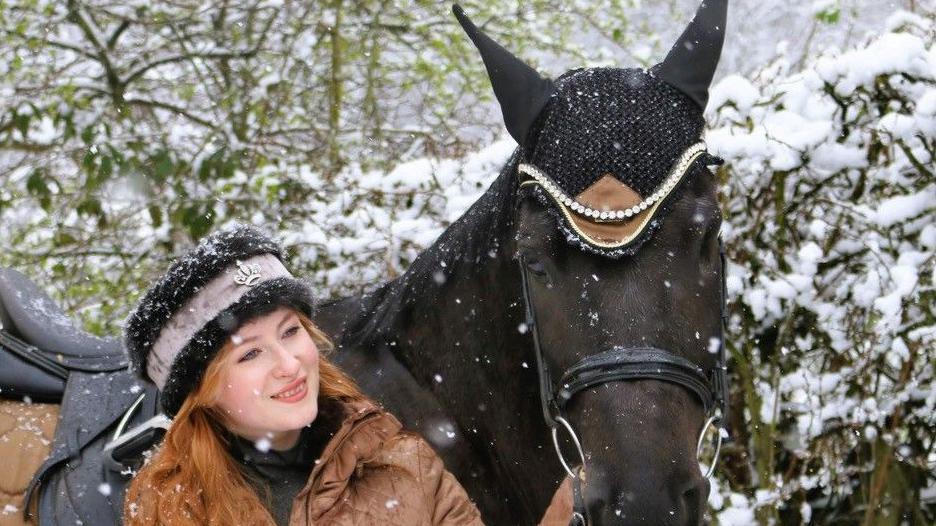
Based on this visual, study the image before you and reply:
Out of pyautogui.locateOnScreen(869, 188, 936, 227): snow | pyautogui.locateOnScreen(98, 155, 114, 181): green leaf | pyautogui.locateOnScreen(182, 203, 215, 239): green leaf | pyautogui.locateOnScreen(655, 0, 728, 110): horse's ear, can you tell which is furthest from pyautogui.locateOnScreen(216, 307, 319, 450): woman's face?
pyautogui.locateOnScreen(98, 155, 114, 181): green leaf

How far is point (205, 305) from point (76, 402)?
625mm

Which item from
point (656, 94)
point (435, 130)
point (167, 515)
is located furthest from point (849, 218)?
point (435, 130)

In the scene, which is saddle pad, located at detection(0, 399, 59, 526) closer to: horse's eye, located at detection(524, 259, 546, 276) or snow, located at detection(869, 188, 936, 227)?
horse's eye, located at detection(524, 259, 546, 276)

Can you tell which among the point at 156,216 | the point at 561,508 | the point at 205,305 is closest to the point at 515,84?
the point at 205,305

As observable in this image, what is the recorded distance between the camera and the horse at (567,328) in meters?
1.98

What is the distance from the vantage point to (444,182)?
4.70 m

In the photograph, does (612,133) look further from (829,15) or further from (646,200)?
(829,15)

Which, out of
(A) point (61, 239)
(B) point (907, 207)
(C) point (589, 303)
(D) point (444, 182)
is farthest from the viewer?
(A) point (61, 239)

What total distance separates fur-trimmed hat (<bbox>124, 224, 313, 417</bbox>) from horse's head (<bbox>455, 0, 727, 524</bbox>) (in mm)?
613

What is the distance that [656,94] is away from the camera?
2232 millimetres

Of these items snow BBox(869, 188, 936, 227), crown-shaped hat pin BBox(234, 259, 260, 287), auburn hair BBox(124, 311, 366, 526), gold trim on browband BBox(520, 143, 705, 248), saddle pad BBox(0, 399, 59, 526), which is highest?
snow BBox(869, 188, 936, 227)

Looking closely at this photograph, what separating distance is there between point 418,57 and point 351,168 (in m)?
1.99

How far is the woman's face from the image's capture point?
7.33ft

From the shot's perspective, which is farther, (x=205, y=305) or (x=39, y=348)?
(x=39, y=348)
